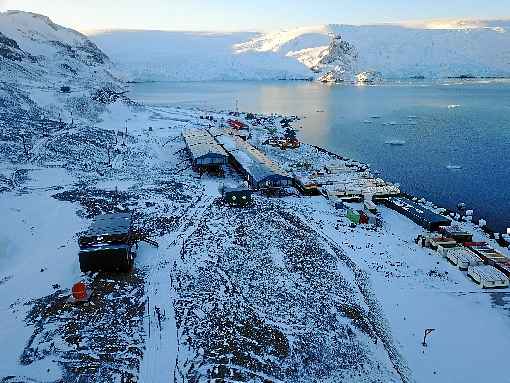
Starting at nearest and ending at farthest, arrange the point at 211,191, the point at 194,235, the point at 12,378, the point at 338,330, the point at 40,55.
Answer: the point at 12,378, the point at 338,330, the point at 194,235, the point at 211,191, the point at 40,55

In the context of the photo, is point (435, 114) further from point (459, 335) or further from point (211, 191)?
point (459, 335)

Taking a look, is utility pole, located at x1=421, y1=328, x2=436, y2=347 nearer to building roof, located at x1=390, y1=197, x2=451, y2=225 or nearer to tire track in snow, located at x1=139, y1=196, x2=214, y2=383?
tire track in snow, located at x1=139, y1=196, x2=214, y2=383

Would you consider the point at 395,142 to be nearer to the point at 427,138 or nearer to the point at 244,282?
the point at 427,138

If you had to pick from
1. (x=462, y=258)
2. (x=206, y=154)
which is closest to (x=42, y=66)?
(x=206, y=154)

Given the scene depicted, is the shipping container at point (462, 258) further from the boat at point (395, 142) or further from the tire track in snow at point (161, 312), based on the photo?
the boat at point (395, 142)

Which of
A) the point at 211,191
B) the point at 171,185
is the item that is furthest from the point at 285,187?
the point at 171,185

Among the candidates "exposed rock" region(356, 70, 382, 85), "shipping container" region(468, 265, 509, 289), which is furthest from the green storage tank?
"exposed rock" region(356, 70, 382, 85)

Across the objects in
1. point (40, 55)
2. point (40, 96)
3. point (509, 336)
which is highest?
point (40, 55)

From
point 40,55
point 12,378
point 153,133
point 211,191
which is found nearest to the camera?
point 12,378
